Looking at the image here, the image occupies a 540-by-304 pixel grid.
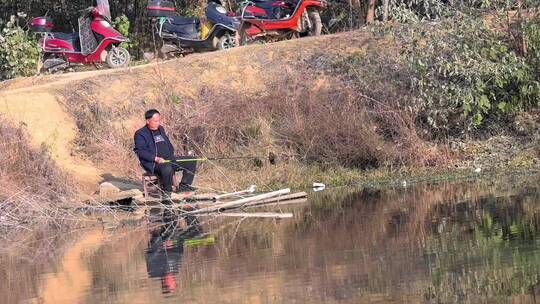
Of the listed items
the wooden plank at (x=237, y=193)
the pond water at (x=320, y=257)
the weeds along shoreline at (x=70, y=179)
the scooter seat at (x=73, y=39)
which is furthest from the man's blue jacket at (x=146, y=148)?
the scooter seat at (x=73, y=39)

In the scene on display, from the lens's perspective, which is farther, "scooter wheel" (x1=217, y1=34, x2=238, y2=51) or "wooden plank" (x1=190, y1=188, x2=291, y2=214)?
"scooter wheel" (x1=217, y1=34, x2=238, y2=51)

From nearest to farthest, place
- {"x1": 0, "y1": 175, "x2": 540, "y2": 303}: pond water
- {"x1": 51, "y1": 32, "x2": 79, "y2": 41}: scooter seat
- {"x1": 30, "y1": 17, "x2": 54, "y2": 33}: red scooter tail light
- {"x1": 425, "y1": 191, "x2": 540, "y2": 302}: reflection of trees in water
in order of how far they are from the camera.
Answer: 1. {"x1": 425, "y1": 191, "x2": 540, "y2": 302}: reflection of trees in water
2. {"x1": 0, "y1": 175, "x2": 540, "y2": 303}: pond water
3. {"x1": 51, "y1": 32, "x2": 79, "y2": 41}: scooter seat
4. {"x1": 30, "y1": 17, "x2": 54, "y2": 33}: red scooter tail light

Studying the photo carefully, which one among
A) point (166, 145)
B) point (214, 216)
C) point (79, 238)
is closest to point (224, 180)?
point (166, 145)

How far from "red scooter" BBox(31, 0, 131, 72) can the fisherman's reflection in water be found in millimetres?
9209

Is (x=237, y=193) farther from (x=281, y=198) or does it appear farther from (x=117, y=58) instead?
(x=117, y=58)

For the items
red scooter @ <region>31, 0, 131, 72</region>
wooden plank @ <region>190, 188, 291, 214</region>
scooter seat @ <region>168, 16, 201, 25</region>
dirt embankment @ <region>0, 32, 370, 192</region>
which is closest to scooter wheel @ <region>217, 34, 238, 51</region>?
scooter seat @ <region>168, 16, 201, 25</region>

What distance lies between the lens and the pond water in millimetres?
9234

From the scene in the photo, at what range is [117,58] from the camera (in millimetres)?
24578

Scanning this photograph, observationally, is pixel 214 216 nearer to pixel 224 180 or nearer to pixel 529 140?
pixel 224 180

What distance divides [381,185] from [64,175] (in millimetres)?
5576

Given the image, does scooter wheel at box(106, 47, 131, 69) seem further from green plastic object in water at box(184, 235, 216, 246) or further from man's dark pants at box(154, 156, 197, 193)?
green plastic object in water at box(184, 235, 216, 246)

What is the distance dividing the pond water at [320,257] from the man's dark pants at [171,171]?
1.43m

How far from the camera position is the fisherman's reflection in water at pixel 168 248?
10785 mm

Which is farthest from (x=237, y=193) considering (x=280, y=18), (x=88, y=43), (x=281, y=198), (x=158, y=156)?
(x=88, y=43)
